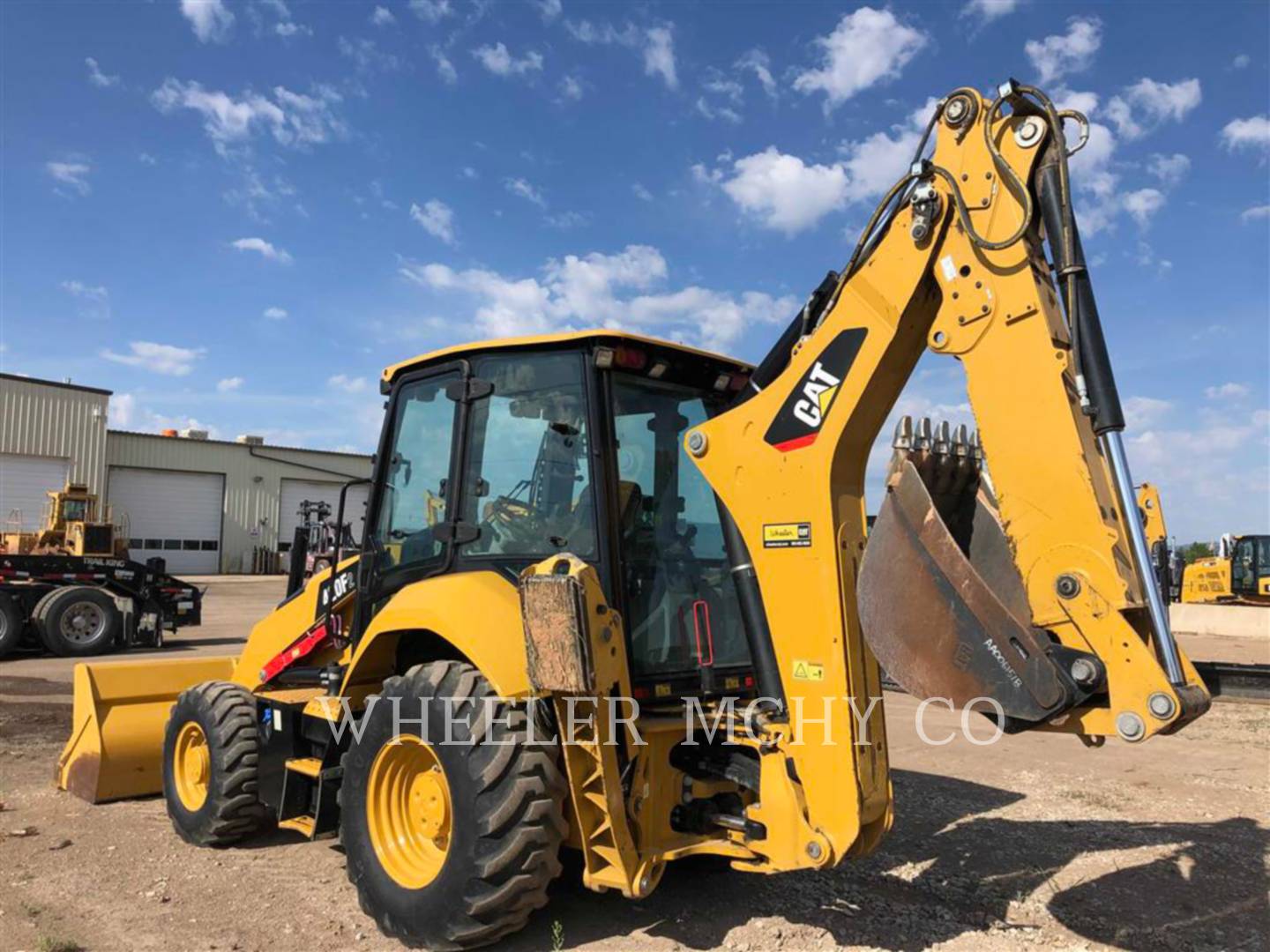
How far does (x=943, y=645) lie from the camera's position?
130 inches

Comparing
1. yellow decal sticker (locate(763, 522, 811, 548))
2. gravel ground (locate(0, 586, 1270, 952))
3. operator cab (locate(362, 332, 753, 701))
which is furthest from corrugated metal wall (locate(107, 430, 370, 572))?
yellow decal sticker (locate(763, 522, 811, 548))

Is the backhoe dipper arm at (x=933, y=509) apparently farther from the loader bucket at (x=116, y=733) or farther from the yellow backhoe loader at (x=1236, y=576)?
the yellow backhoe loader at (x=1236, y=576)

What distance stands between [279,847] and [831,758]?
3.55 meters

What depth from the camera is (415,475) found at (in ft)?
16.3

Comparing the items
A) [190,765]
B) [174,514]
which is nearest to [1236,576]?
[190,765]

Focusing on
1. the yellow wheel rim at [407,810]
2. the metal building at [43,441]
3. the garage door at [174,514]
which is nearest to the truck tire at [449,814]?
the yellow wheel rim at [407,810]

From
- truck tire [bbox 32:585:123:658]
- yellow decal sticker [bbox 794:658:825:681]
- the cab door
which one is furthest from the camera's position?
truck tire [bbox 32:585:123:658]

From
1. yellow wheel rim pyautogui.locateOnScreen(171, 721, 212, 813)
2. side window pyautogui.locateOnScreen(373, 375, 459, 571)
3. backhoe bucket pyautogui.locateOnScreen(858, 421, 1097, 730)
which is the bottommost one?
yellow wheel rim pyautogui.locateOnScreen(171, 721, 212, 813)

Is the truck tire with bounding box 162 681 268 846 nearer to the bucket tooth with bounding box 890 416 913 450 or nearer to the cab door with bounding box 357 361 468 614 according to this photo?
the cab door with bounding box 357 361 468 614

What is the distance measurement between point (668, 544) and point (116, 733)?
4246 millimetres

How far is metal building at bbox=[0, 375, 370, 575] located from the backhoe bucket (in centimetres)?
2729

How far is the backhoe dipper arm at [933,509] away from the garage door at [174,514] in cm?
3448

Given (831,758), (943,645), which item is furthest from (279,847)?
(943,645)

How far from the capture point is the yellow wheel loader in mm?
3238
